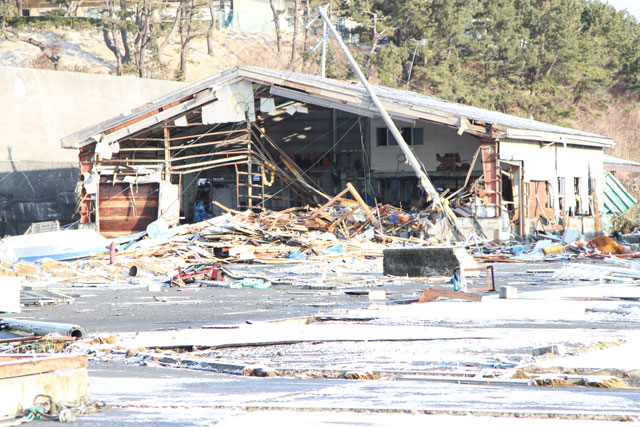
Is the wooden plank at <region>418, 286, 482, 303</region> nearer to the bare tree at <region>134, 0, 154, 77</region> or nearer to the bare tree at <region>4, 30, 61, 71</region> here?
the bare tree at <region>134, 0, 154, 77</region>

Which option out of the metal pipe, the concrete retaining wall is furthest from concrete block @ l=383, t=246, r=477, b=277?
the concrete retaining wall

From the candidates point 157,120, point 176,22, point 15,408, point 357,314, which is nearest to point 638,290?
point 357,314

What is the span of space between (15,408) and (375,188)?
27957 millimetres

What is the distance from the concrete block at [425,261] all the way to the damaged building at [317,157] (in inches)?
330

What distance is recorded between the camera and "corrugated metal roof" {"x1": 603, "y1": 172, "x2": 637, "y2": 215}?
38312mm

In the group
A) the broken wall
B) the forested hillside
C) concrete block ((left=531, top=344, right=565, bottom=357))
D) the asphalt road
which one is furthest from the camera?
the forested hillside

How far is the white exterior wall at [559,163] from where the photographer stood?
2789cm

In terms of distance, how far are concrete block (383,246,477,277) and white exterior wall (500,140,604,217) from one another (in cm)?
1011

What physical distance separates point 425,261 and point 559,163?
Answer: 47.7 feet

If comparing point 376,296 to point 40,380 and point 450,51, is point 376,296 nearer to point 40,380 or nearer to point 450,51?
point 40,380

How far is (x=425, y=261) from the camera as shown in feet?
57.5

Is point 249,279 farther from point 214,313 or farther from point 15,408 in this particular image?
point 15,408

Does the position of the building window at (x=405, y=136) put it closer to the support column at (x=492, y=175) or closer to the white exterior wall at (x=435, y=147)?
the white exterior wall at (x=435, y=147)

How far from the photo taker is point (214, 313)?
1202cm
